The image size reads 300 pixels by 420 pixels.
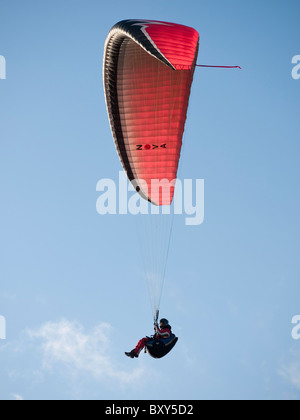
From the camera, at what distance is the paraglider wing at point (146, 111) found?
23.4m

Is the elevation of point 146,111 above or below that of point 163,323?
above

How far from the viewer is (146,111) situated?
23.9m

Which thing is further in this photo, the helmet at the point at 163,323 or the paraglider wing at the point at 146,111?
the paraglider wing at the point at 146,111

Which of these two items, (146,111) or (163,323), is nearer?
(163,323)

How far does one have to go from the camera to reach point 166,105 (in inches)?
933

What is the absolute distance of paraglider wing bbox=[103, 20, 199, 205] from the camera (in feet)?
76.7

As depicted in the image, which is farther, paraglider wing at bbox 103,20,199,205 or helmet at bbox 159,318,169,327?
paraglider wing at bbox 103,20,199,205

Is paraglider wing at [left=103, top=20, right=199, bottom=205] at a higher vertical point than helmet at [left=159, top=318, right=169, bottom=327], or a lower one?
higher

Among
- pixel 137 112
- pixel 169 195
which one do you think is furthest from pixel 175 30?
pixel 169 195

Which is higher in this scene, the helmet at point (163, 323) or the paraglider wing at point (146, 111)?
the paraglider wing at point (146, 111)

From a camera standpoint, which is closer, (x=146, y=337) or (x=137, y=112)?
(x=146, y=337)
